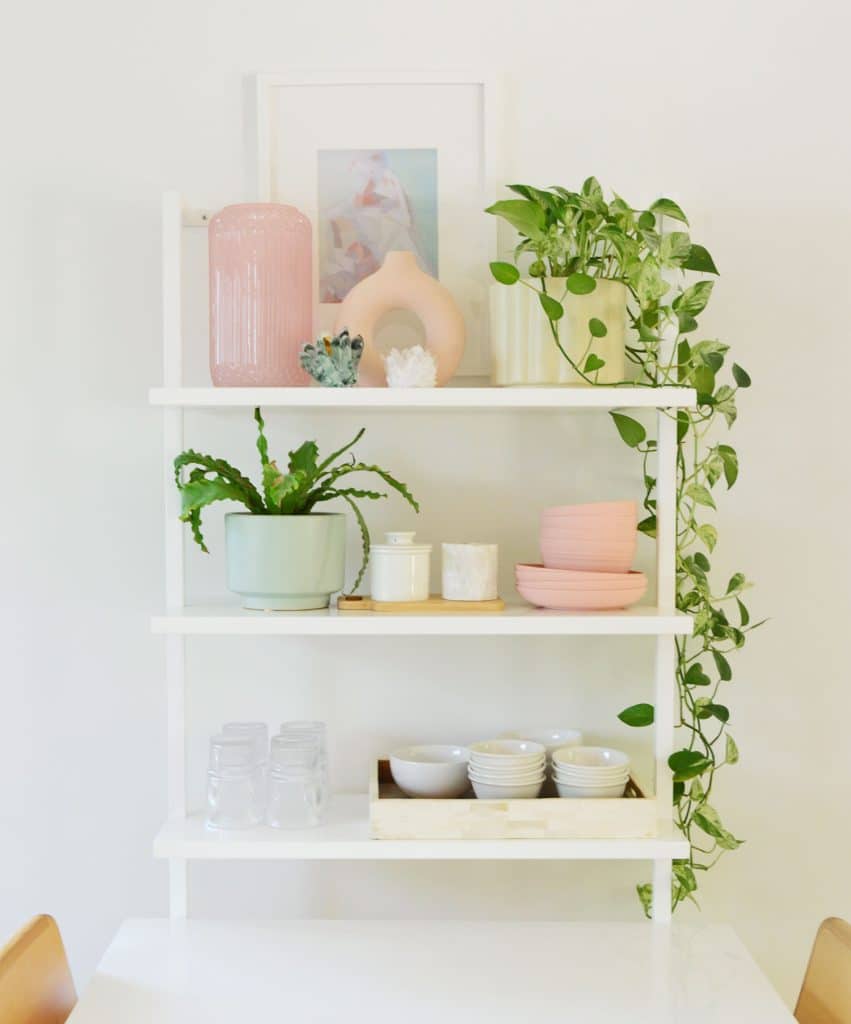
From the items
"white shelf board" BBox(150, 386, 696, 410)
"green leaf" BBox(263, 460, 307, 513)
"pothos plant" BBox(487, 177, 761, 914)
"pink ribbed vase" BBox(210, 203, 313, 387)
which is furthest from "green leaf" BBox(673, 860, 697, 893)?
"pink ribbed vase" BBox(210, 203, 313, 387)

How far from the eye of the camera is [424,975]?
143 centimetres

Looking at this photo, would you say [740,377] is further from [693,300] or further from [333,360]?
[333,360]

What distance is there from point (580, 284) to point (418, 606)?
0.47 m

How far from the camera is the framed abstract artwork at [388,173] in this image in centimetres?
173

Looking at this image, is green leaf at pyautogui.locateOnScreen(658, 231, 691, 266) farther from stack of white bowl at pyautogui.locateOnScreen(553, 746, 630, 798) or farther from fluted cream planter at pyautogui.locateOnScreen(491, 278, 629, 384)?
stack of white bowl at pyautogui.locateOnScreen(553, 746, 630, 798)

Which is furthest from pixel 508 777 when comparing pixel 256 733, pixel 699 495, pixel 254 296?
pixel 254 296

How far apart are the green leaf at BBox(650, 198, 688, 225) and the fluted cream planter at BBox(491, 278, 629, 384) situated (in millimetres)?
110

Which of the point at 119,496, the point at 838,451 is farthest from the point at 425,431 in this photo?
the point at 838,451

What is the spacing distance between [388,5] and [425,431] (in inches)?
25.0

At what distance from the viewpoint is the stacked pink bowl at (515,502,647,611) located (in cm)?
154

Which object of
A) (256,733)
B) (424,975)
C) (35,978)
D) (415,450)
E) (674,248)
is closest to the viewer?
(35,978)

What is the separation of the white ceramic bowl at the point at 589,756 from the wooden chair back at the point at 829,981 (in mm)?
345

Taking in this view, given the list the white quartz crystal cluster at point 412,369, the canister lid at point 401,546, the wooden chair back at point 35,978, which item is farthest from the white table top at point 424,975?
the white quartz crystal cluster at point 412,369

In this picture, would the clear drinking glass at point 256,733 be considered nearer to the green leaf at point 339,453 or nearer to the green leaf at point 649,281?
the green leaf at point 339,453
